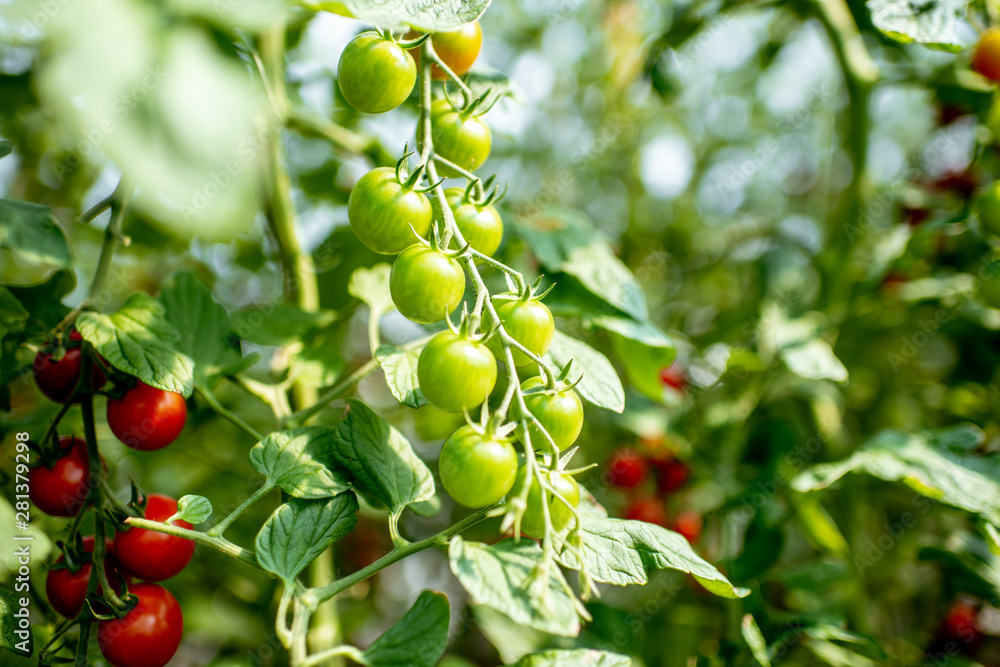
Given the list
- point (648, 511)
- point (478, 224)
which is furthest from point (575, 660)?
point (648, 511)

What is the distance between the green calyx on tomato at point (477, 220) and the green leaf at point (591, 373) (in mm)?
101

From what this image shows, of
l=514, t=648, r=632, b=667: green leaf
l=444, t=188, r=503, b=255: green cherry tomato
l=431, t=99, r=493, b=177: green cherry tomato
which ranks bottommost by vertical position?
l=514, t=648, r=632, b=667: green leaf

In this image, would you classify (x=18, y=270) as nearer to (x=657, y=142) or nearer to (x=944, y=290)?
(x=657, y=142)

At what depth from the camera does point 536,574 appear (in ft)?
1.13

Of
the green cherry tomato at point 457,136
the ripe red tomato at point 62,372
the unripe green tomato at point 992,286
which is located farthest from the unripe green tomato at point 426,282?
the unripe green tomato at point 992,286

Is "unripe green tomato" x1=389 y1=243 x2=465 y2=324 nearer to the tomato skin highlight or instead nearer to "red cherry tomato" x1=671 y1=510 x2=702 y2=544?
the tomato skin highlight

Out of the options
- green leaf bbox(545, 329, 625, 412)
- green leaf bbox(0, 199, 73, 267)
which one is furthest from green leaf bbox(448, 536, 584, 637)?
green leaf bbox(0, 199, 73, 267)

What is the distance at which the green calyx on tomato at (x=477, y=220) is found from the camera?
0.46 meters

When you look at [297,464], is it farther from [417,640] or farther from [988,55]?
[988,55]

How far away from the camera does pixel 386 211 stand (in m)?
0.43

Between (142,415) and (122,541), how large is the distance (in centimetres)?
9

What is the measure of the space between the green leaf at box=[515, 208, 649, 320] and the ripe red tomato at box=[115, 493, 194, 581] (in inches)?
15.4

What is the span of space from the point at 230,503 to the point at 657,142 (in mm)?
1191

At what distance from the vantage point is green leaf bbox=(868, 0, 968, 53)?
0.59 metres
